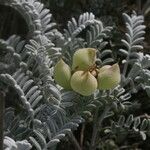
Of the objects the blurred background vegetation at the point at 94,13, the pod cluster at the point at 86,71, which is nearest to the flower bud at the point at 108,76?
the pod cluster at the point at 86,71

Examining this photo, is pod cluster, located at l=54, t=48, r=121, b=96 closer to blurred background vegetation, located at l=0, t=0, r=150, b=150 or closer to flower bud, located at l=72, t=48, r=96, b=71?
flower bud, located at l=72, t=48, r=96, b=71

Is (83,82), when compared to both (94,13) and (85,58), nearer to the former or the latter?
(85,58)

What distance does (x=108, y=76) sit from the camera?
1.22 meters

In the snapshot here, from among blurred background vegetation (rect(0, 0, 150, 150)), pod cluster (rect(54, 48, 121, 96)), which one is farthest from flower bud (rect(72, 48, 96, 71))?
blurred background vegetation (rect(0, 0, 150, 150))

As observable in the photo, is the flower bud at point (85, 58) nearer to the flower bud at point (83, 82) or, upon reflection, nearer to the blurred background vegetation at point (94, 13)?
the flower bud at point (83, 82)

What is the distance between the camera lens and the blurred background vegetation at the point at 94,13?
5.92 feet

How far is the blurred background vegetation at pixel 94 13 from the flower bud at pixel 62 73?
1.68ft

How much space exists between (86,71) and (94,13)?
0.66 meters

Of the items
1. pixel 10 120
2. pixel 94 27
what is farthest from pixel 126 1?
pixel 10 120

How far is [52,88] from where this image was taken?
1.23 meters

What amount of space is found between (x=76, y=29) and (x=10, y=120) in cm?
35

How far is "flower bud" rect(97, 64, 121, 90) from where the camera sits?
1.22m

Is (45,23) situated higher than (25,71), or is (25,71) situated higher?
(45,23)

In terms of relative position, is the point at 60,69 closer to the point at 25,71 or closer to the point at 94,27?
the point at 25,71
